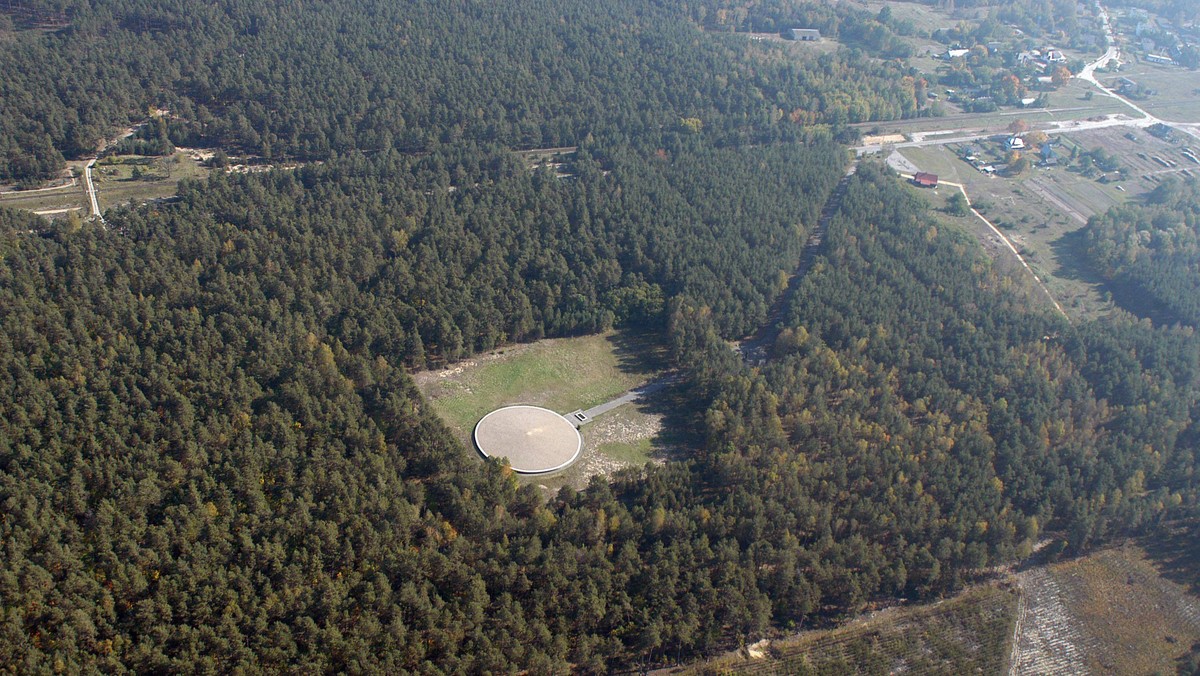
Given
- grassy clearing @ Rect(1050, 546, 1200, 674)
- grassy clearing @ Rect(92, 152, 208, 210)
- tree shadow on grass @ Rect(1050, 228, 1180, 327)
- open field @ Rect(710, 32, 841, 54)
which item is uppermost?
open field @ Rect(710, 32, 841, 54)

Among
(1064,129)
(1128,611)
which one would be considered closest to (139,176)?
(1128,611)

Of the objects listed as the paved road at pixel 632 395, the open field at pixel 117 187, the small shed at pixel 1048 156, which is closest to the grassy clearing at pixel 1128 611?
the paved road at pixel 632 395

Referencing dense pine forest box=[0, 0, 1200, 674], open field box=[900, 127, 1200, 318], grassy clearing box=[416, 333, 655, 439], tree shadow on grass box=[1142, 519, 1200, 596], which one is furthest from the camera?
open field box=[900, 127, 1200, 318]

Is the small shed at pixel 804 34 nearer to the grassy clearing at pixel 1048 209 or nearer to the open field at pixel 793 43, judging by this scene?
the open field at pixel 793 43

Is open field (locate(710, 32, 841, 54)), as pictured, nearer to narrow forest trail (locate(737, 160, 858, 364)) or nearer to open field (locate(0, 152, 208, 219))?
narrow forest trail (locate(737, 160, 858, 364))

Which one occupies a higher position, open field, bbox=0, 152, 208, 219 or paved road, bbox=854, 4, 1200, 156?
open field, bbox=0, 152, 208, 219

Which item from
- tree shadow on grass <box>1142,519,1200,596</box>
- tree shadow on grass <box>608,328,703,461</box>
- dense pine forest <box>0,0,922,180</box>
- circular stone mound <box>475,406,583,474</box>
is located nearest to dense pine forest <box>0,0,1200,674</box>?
dense pine forest <box>0,0,922,180</box>

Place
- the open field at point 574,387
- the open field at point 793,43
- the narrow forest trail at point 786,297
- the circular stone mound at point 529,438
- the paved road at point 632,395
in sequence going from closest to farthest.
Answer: the circular stone mound at point 529,438
the open field at point 574,387
the paved road at point 632,395
the narrow forest trail at point 786,297
the open field at point 793,43
